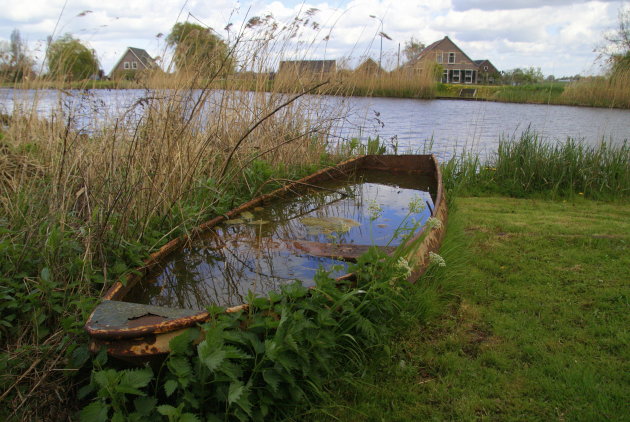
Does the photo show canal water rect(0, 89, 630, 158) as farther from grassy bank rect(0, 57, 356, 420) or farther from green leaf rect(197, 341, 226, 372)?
green leaf rect(197, 341, 226, 372)

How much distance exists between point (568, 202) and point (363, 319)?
15.0 ft

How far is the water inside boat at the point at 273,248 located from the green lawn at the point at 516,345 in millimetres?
578

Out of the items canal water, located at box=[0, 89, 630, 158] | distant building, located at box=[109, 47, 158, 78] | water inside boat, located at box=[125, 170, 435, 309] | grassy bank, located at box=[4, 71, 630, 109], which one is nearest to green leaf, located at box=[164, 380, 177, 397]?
water inside boat, located at box=[125, 170, 435, 309]

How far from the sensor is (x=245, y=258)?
307 centimetres

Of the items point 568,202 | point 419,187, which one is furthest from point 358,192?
point 568,202

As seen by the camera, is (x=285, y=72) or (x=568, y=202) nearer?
(x=285, y=72)

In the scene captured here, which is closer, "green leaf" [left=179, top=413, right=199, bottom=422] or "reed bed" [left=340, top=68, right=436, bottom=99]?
"green leaf" [left=179, top=413, right=199, bottom=422]

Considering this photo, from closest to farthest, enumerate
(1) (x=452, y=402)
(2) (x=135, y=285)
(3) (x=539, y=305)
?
1. (1) (x=452, y=402)
2. (2) (x=135, y=285)
3. (3) (x=539, y=305)

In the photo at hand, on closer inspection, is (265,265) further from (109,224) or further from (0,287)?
(0,287)

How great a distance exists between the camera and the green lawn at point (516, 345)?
81.2 inches

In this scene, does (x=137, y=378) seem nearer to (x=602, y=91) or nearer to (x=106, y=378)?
(x=106, y=378)

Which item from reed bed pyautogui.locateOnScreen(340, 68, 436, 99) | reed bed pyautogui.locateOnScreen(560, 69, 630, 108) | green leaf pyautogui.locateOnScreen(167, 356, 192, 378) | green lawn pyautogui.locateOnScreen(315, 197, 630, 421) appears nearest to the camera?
green leaf pyautogui.locateOnScreen(167, 356, 192, 378)

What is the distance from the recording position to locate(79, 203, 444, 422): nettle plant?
1.62m

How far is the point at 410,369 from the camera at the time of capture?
2293mm
